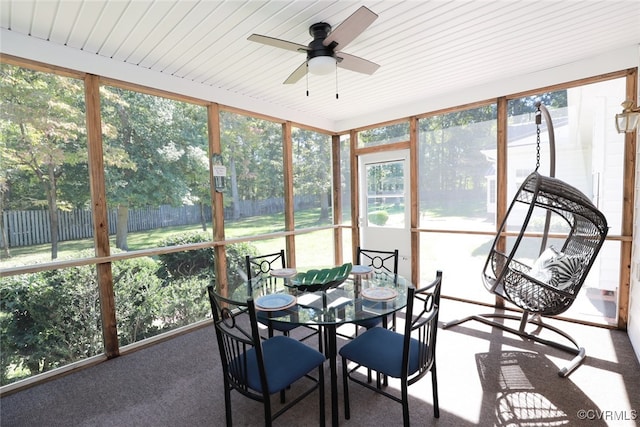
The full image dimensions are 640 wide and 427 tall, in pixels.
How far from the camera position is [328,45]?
2018 mm

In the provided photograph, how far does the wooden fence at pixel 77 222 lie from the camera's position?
2.34 meters

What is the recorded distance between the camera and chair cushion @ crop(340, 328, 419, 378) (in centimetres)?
179

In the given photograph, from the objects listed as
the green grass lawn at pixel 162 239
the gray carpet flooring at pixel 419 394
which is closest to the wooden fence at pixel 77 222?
the green grass lawn at pixel 162 239

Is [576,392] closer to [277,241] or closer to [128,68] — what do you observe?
[277,241]

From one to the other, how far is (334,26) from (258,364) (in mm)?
2318

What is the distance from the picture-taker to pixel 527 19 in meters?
2.21

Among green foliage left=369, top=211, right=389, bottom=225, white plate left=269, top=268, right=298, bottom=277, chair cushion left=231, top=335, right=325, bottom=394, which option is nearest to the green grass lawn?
green foliage left=369, top=211, right=389, bottom=225

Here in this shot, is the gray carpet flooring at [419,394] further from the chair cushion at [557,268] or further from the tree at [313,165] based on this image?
the tree at [313,165]

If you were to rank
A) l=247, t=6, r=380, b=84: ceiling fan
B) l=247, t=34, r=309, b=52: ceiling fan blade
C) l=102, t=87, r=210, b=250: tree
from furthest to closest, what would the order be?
l=102, t=87, r=210, b=250: tree < l=247, t=34, r=309, b=52: ceiling fan blade < l=247, t=6, r=380, b=84: ceiling fan

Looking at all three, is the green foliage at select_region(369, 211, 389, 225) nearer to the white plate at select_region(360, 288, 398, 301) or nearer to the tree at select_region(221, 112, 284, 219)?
the tree at select_region(221, 112, 284, 219)

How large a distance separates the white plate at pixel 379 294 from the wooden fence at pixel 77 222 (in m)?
2.13

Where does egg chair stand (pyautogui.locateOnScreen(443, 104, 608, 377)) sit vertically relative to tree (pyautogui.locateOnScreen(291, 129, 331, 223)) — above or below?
below

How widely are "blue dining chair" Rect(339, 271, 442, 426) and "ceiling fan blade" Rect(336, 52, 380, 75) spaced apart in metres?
1.61

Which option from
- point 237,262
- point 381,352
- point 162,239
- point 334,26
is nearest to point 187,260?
point 162,239
